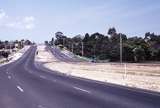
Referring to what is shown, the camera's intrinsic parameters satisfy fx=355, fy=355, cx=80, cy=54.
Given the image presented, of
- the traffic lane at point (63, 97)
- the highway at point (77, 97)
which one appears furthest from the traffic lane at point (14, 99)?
the traffic lane at point (63, 97)

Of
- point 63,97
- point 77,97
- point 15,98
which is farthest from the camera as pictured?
point 15,98

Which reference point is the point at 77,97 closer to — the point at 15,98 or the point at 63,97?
the point at 63,97

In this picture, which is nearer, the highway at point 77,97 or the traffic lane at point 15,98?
the highway at point 77,97

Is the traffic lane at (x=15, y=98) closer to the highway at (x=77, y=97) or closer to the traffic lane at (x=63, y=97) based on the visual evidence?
the highway at (x=77, y=97)

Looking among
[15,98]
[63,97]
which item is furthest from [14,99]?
[63,97]

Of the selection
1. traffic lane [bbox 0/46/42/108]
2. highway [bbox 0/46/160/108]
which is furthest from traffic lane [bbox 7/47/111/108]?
traffic lane [bbox 0/46/42/108]

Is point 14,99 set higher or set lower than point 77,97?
lower

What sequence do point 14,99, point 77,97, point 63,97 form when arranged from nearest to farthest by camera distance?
point 77,97 → point 63,97 → point 14,99

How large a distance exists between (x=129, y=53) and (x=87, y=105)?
106 meters

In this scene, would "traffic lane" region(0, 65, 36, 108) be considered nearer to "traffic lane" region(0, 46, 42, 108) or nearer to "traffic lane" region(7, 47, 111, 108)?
"traffic lane" region(0, 46, 42, 108)

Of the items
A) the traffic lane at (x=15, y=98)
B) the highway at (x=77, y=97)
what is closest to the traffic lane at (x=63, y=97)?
the highway at (x=77, y=97)

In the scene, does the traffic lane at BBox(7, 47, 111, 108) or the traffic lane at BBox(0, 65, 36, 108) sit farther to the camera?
the traffic lane at BBox(0, 65, 36, 108)

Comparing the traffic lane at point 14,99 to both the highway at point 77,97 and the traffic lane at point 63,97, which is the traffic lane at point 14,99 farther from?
the traffic lane at point 63,97

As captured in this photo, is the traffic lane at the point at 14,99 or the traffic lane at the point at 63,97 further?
the traffic lane at the point at 14,99
